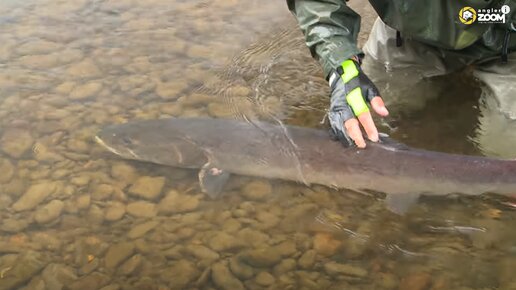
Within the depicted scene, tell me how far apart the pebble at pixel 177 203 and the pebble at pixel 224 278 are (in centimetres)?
54

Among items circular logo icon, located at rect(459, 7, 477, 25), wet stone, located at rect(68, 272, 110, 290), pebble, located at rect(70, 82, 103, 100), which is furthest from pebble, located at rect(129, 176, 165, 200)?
circular logo icon, located at rect(459, 7, 477, 25)

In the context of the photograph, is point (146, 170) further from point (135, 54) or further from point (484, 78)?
point (484, 78)

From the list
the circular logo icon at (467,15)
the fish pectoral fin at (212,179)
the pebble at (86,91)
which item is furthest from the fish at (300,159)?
the circular logo icon at (467,15)

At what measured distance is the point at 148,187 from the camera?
3797 mm

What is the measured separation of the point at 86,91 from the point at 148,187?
138cm

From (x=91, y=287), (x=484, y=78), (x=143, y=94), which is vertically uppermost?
(x=484, y=78)

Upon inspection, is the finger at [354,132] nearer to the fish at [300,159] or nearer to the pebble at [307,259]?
the fish at [300,159]

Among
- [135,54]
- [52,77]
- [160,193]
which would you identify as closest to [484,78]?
[160,193]

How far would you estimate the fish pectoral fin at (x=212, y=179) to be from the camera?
371 centimetres

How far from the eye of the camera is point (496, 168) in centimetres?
327

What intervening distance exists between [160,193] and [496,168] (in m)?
2.04

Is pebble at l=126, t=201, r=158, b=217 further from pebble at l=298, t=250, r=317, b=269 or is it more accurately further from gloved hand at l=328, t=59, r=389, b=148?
gloved hand at l=328, t=59, r=389, b=148

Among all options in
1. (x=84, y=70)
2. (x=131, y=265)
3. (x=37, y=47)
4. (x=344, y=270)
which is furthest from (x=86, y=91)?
(x=344, y=270)

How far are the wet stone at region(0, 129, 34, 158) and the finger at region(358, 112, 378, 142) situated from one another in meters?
2.39
